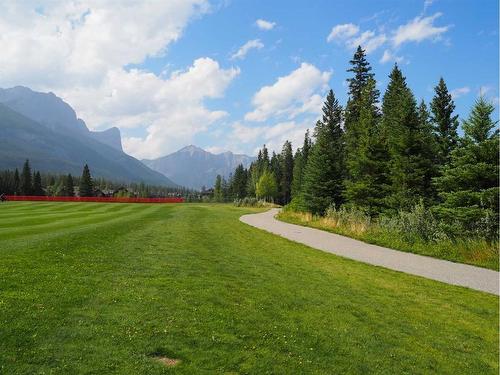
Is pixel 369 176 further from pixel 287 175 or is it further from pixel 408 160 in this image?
pixel 287 175

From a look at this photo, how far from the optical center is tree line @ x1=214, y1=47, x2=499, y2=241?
1848 centimetres

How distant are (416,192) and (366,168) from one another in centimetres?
573

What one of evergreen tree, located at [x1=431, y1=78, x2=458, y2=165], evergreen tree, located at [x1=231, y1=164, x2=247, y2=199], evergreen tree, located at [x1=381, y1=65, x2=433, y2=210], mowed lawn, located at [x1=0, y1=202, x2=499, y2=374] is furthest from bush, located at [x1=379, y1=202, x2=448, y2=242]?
evergreen tree, located at [x1=231, y1=164, x2=247, y2=199]

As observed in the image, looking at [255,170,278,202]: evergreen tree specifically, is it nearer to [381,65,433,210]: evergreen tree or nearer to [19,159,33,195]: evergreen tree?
[19,159,33,195]: evergreen tree

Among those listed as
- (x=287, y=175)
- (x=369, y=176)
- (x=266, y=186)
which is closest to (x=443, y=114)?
(x=369, y=176)

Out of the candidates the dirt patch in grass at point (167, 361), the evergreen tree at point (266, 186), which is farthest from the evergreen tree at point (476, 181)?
the evergreen tree at point (266, 186)

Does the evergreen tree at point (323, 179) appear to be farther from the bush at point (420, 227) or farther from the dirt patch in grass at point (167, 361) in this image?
the dirt patch in grass at point (167, 361)

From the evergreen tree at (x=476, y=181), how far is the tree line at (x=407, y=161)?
4cm

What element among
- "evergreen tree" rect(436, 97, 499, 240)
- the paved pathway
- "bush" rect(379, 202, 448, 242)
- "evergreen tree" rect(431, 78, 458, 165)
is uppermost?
"evergreen tree" rect(431, 78, 458, 165)

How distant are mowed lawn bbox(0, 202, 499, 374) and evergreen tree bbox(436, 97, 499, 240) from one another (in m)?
7.24

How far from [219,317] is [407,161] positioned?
73.0 feet

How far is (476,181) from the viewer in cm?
1875

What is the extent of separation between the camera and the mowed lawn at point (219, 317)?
577 centimetres

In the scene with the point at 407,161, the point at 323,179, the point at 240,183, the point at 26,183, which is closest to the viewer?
the point at 407,161
